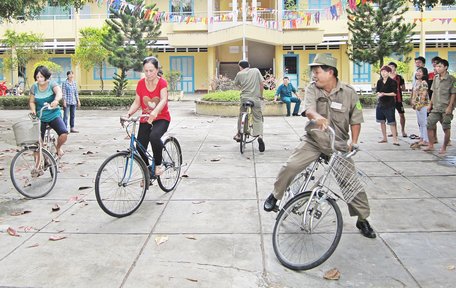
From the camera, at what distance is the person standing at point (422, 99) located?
978 cm

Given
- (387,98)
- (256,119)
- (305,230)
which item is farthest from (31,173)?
(387,98)

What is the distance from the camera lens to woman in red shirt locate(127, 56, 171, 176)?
5.77 m

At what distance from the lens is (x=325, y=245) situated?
425cm

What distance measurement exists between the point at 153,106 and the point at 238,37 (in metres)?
24.0

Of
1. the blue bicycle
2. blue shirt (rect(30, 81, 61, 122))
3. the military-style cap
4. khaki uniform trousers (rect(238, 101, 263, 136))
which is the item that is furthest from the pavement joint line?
khaki uniform trousers (rect(238, 101, 263, 136))

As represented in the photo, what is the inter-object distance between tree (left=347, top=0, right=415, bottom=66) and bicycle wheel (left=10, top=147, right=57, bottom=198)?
1759 cm

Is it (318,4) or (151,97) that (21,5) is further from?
(318,4)

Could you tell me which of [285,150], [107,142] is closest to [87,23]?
[107,142]

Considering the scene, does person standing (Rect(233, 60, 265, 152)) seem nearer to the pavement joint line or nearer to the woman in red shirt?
the woman in red shirt

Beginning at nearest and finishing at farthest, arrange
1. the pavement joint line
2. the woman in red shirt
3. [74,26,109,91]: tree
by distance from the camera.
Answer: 1. the pavement joint line
2. the woman in red shirt
3. [74,26,109,91]: tree

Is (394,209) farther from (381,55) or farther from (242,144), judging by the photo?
(381,55)

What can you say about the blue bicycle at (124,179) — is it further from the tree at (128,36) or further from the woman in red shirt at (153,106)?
the tree at (128,36)

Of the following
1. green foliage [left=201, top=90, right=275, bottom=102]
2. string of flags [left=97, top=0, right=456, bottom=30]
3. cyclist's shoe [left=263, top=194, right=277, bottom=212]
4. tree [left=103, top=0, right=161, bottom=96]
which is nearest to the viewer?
cyclist's shoe [left=263, top=194, right=277, bottom=212]

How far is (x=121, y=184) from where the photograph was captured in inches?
212
